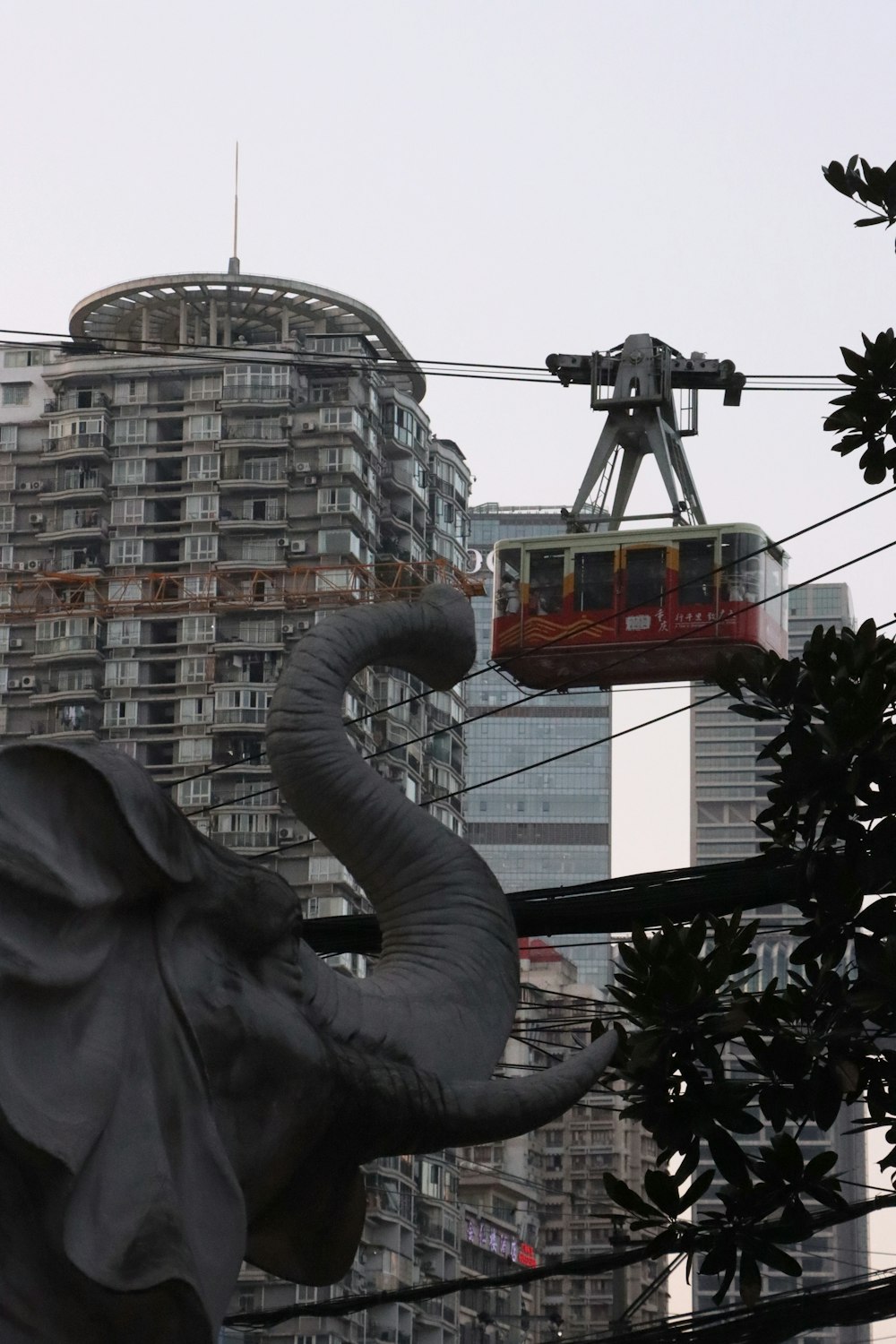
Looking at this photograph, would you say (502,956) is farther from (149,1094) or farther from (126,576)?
(126,576)

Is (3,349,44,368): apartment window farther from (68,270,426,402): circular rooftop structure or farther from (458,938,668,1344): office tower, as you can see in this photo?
(458,938,668,1344): office tower

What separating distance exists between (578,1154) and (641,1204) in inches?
3967

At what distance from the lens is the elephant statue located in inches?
129

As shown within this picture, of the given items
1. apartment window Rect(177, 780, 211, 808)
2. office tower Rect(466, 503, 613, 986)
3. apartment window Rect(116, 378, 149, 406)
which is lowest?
apartment window Rect(177, 780, 211, 808)

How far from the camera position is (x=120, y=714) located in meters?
62.6

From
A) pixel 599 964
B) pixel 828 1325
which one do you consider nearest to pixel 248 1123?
pixel 828 1325

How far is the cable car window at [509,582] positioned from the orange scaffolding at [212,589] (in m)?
32.9

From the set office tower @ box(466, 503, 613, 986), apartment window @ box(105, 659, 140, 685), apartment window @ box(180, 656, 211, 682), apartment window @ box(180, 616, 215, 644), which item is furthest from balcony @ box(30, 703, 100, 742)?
office tower @ box(466, 503, 613, 986)

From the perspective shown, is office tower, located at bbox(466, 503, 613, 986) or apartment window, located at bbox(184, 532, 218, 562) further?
office tower, located at bbox(466, 503, 613, 986)

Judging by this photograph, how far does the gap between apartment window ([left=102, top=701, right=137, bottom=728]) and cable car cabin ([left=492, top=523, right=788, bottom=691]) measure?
35153 mm

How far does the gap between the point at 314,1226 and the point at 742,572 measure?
24.2 m

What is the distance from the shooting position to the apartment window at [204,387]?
2542 inches

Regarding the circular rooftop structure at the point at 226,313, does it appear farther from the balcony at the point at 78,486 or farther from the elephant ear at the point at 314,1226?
the elephant ear at the point at 314,1226

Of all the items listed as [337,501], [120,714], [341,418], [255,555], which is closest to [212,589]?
[255,555]
